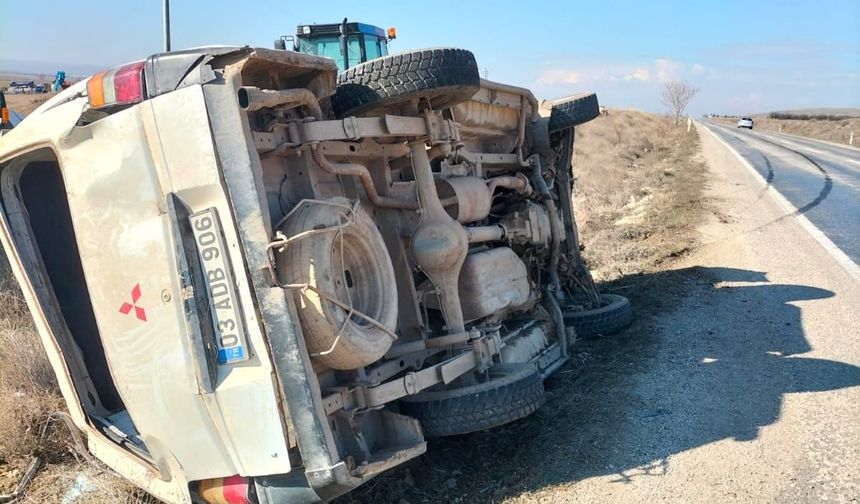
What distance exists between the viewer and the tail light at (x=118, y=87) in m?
3.06

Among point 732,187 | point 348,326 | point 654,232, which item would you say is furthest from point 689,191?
point 348,326

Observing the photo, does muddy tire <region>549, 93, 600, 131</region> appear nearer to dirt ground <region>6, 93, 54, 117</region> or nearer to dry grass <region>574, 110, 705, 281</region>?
dry grass <region>574, 110, 705, 281</region>

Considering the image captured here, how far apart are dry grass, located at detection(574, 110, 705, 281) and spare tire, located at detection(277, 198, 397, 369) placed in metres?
5.34

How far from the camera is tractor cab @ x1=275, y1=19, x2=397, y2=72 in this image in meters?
9.51

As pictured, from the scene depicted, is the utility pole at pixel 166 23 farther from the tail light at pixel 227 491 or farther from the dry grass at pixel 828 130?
the dry grass at pixel 828 130

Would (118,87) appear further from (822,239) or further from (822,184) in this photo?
(822,184)

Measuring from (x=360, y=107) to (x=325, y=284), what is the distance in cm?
117

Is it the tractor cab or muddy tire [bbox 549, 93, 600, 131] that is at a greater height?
the tractor cab

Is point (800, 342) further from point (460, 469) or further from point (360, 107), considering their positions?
point (360, 107)

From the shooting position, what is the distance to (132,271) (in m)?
3.08

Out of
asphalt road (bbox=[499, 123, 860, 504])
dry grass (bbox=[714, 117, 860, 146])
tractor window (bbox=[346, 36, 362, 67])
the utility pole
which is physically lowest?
dry grass (bbox=[714, 117, 860, 146])

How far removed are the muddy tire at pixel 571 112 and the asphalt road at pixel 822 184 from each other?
3.68 m

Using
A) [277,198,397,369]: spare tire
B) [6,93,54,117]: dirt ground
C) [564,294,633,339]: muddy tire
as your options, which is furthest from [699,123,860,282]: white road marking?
[6,93,54,117]: dirt ground

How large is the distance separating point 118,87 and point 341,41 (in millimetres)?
6825
